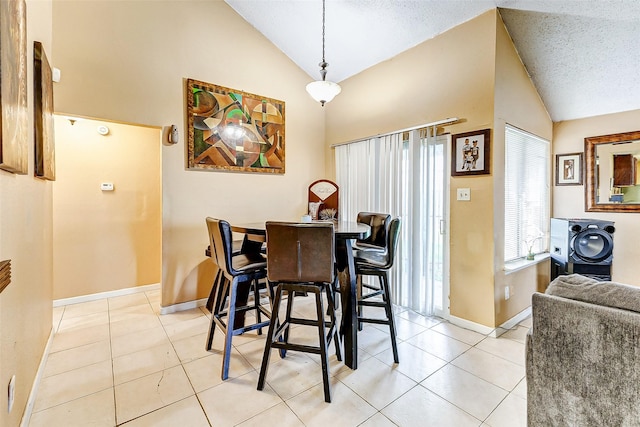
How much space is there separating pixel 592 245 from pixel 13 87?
463 centimetres

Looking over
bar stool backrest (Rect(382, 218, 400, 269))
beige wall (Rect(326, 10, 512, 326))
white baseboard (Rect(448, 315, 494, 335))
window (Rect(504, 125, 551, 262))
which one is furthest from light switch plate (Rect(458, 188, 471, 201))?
white baseboard (Rect(448, 315, 494, 335))

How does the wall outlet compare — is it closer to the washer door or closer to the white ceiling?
the white ceiling

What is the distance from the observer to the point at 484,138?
2500mm

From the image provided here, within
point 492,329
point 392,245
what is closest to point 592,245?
point 492,329

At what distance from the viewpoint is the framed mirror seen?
301 centimetres

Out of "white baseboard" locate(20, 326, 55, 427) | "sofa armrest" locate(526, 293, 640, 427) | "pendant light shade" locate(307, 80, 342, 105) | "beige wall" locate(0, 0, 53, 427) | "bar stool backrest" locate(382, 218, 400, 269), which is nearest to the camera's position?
"sofa armrest" locate(526, 293, 640, 427)

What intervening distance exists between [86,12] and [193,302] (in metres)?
2.92

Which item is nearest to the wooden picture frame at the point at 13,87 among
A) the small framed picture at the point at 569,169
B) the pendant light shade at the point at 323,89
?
the pendant light shade at the point at 323,89

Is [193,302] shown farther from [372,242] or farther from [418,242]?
[418,242]

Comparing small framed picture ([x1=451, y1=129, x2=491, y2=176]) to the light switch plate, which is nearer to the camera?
small framed picture ([x1=451, y1=129, x2=491, y2=176])

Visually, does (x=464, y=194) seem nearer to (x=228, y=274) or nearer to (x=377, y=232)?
(x=377, y=232)

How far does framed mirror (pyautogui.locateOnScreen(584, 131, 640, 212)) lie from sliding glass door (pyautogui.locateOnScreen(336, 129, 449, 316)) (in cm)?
192

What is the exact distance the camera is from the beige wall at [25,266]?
4.04ft

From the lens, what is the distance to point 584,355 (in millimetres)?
1017
